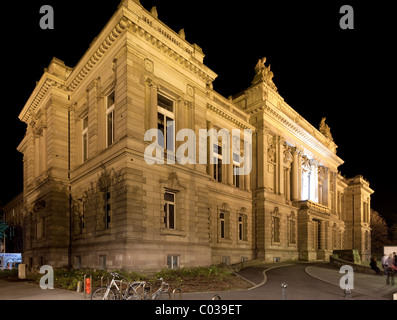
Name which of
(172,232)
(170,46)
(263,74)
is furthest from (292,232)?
(170,46)

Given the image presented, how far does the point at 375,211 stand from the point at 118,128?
294ft

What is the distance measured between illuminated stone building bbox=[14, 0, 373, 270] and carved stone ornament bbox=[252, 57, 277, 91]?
6.1 inches

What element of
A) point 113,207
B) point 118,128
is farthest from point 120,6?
point 113,207

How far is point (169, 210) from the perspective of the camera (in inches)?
926

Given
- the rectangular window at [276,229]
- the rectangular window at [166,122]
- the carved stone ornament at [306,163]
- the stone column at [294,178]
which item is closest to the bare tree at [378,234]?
the carved stone ornament at [306,163]

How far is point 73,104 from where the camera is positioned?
1112 inches

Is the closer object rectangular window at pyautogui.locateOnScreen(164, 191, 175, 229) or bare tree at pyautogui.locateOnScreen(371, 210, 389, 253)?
rectangular window at pyautogui.locateOnScreen(164, 191, 175, 229)

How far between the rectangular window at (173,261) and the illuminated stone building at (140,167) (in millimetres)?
68

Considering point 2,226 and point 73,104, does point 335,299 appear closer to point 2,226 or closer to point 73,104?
point 73,104

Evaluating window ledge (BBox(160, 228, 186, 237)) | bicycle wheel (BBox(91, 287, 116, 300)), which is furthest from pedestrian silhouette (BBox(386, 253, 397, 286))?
bicycle wheel (BBox(91, 287, 116, 300))

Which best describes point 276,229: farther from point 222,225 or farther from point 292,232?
point 222,225

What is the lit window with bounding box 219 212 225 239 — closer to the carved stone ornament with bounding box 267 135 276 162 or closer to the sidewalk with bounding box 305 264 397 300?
the carved stone ornament with bounding box 267 135 276 162

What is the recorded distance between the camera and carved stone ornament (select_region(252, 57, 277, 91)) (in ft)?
131

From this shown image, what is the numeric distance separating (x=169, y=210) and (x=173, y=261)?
11.8ft
